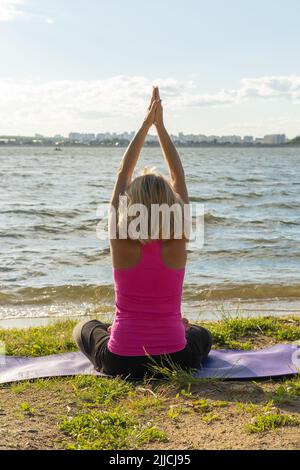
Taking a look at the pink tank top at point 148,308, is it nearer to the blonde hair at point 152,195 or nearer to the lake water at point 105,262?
the blonde hair at point 152,195

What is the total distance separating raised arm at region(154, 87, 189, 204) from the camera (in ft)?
15.8

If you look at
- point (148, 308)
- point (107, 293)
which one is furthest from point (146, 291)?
point (107, 293)

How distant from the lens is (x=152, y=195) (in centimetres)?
432

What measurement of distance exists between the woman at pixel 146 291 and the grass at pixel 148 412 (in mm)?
133

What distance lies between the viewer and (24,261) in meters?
11.7

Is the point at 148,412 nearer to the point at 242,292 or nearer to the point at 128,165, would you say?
the point at 128,165

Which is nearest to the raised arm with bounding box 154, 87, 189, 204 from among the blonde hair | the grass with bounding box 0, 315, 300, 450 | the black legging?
the blonde hair

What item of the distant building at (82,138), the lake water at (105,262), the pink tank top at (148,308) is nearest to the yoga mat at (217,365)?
the pink tank top at (148,308)

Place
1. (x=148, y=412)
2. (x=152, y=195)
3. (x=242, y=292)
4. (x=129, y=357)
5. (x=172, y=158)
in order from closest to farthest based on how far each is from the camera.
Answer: (x=148, y=412) → (x=152, y=195) → (x=129, y=357) → (x=172, y=158) → (x=242, y=292)

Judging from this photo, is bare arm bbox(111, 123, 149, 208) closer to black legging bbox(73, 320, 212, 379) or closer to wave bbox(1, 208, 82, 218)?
black legging bbox(73, 320, 212, 379)

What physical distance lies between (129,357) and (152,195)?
117 cm

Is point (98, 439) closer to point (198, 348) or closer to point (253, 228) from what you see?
point (198, 348)

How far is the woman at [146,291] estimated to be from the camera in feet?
14.5
